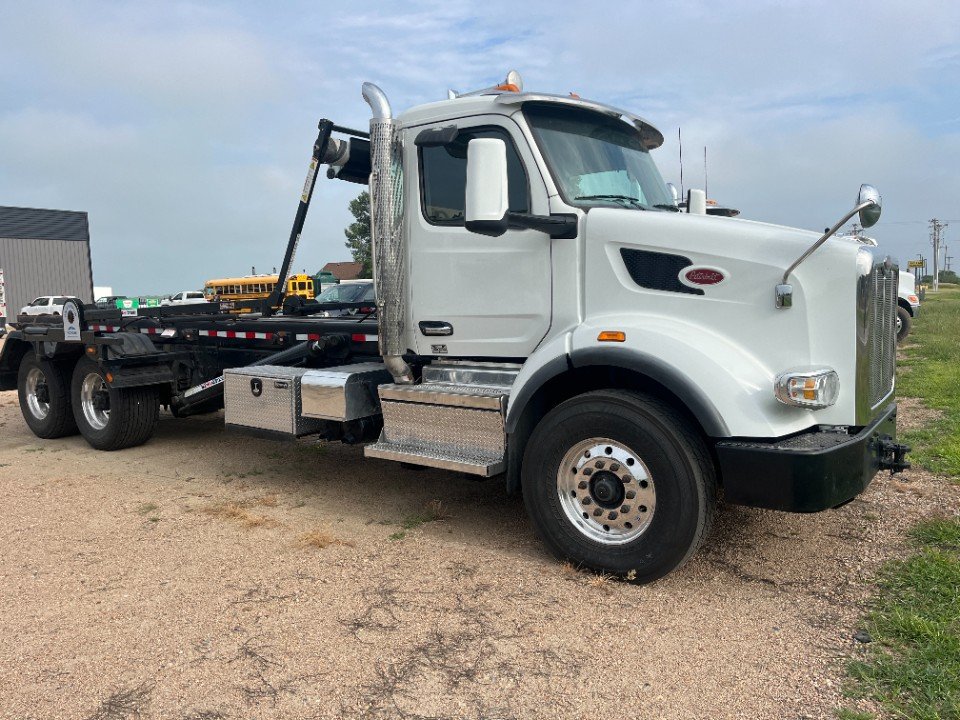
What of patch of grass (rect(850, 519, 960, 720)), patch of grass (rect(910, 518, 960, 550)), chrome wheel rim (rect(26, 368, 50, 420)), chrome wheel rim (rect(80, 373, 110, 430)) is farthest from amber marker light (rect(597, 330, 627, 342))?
chrome wheel rim (rect(26, 368, 50, 420))

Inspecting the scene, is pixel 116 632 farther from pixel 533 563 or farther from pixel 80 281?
pixel 80 281

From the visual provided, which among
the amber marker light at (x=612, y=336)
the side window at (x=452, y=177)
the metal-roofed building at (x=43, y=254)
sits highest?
the metal-roofed building at (x=43, y=254)

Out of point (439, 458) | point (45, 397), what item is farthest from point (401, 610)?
point (45, 397)

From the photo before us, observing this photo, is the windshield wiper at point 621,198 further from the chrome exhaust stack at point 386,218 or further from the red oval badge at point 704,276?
the chrome exhaust stack at point 386,218

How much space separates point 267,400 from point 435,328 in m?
1.65

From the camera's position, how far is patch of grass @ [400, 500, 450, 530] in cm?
518

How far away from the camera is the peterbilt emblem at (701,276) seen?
396 cm

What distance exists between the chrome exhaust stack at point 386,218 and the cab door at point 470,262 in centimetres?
8

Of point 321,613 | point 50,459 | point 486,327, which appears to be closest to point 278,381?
point 486,327

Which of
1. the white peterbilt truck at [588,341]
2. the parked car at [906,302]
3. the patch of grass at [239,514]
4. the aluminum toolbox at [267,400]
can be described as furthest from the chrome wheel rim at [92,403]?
the parked car at [906,302]

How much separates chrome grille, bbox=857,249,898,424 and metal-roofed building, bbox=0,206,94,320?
161ft

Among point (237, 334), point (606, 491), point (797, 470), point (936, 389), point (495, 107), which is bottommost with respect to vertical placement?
point (936, 389)

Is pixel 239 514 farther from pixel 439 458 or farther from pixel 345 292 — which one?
pixel 345 292

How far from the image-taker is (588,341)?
4.16 metres
